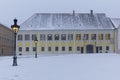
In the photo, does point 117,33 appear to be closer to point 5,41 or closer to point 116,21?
point 116,21

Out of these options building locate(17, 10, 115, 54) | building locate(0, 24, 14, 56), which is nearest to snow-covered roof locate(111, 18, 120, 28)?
building locate(17, 10, 115, 54)

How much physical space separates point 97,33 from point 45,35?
39.8ft

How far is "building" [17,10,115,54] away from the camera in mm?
79438

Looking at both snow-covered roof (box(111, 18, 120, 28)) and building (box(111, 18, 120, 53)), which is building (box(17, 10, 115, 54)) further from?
building (box(111, 18, 120, 53))

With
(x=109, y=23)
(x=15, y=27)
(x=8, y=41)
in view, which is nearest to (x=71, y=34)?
(x=109, y=23)

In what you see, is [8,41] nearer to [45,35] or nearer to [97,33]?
[45,35]

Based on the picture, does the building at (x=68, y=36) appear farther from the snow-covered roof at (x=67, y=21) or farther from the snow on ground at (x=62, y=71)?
the snow on ground at (x=62, y=71)

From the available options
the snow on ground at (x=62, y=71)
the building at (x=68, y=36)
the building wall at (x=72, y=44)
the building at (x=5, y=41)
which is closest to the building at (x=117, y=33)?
the building at (x=68, y=36)

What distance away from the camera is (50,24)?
3177 inches

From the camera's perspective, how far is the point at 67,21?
8131cm

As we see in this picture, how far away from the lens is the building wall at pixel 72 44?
79438 millimetres

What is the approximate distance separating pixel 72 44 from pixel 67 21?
5.67 metres

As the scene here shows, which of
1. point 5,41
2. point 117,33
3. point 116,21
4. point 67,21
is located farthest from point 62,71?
point 116,21

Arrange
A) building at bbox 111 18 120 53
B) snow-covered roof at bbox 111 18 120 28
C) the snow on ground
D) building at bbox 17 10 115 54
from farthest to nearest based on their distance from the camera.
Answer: building at bbox 17 10 115 54 → snow-covered roof at bbox 111 18 120 28 → building at bbox 111 18 120 53 → the snow on ground
